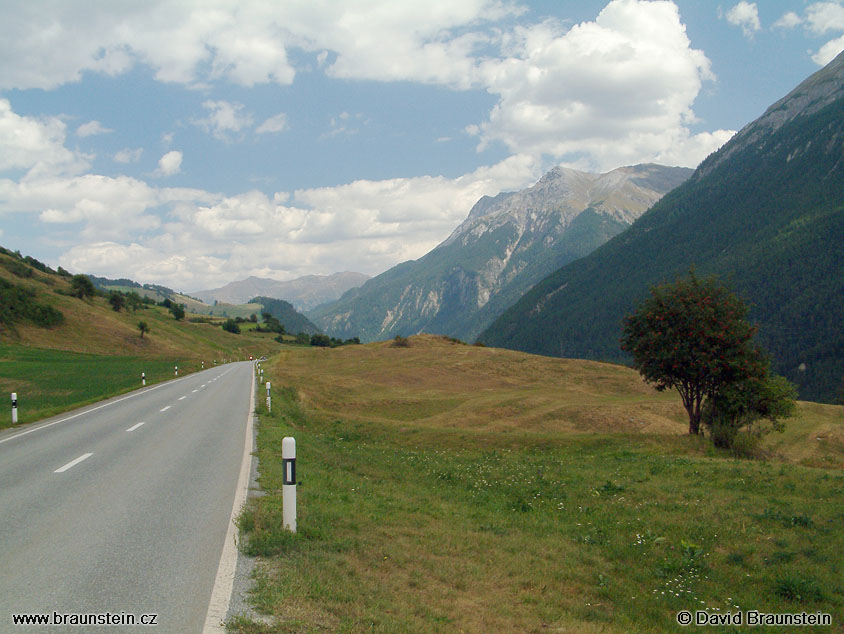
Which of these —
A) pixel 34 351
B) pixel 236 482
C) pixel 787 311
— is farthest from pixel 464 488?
pixel 787 311

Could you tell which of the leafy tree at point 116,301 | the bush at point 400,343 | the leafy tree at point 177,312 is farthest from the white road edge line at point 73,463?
the leafy tree at point 177,312

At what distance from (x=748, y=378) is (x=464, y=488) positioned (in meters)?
20.0

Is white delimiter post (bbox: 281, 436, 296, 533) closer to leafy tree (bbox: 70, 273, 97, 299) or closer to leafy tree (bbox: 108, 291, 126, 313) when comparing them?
leafy tree (bbox: 70, 273, 97, 299)

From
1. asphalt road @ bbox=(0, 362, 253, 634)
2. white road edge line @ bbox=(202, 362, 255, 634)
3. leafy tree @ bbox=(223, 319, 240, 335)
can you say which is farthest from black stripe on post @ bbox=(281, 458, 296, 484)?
leafy tree @ bbox=(223, 319, 240, 335)

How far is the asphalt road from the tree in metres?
20.9

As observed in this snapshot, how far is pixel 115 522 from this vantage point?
8141mm

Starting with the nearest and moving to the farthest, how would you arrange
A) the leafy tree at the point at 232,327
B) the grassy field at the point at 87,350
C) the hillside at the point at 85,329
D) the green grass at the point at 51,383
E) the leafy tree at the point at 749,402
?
the green grass at the point at 51,383 → the leafy tree at the point at 749,402 → the grassy field at the point at 87,350 → the hillside at the point at 85,329 → the leafy tree at the point at 232,327

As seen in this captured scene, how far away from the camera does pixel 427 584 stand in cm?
656

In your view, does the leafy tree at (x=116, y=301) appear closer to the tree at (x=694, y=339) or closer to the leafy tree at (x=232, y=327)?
the leafy tree at (x=232, y=327)

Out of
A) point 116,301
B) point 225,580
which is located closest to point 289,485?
point 225,580

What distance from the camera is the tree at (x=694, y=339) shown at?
25906 mm

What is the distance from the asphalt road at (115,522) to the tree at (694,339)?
20.9m

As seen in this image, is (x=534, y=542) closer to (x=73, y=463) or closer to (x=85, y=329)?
(x=73, y=463)

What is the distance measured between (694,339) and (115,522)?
2580cm
